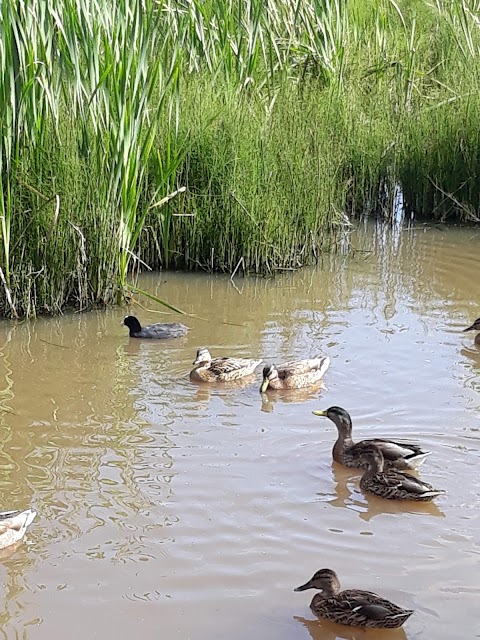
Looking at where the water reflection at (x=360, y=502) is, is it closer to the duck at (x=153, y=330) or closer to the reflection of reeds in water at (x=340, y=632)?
the reflection of reeds in water at (x=340, y=632)

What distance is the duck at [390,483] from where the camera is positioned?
5.57 metres

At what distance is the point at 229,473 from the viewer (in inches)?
232

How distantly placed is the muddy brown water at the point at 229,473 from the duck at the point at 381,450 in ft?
0.31

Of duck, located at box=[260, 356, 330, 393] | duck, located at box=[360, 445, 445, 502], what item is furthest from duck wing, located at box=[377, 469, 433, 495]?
duck, located at box=[260, 356, 330, 393]

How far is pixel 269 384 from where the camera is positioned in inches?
287

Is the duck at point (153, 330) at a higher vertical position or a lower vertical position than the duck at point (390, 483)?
higher

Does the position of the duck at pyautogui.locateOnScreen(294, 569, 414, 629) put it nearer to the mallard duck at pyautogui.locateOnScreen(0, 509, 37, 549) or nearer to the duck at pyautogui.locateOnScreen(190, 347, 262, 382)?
the mallard duck at pyautogui.locateOnScreen(0, 509, 37, 549)

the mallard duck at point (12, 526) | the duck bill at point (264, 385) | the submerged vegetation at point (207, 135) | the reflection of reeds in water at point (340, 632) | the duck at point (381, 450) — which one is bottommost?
the reflection of reeds in water at point (340, 632)

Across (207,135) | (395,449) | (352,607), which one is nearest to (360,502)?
(395,449)

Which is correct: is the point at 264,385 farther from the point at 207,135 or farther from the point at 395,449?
the point at 207,135

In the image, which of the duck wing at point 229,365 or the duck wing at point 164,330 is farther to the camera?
the duck wing at point 164,330

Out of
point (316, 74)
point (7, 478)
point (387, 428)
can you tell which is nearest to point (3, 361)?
point (7, 478)

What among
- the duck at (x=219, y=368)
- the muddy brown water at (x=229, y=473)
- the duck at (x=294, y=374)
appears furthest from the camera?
the duck at (x=219, y=368)

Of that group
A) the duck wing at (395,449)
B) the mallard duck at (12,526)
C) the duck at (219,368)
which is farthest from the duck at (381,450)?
the mallard duck at (12,526)
